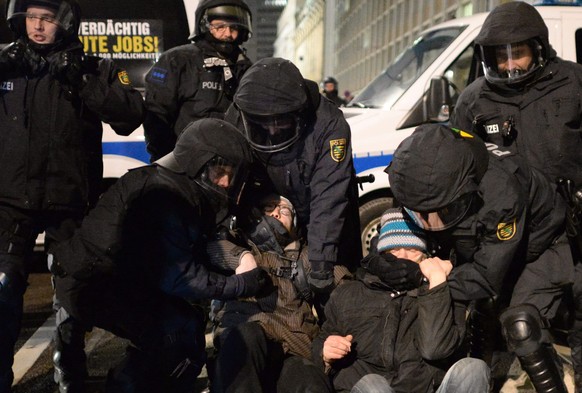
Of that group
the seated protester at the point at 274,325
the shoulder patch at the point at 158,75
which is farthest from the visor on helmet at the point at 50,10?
the seated protester at the point at 274,325

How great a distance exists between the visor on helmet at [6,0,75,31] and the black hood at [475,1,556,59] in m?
1.94

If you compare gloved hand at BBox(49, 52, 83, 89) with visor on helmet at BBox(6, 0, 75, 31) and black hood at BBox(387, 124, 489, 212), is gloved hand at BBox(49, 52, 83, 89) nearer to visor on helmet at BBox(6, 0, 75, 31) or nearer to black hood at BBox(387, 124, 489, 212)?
visor on helmet at BBox(6, 0, 75, 31)

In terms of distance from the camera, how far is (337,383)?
3.09m

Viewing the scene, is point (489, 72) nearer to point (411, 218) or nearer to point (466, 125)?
point (466, 125)

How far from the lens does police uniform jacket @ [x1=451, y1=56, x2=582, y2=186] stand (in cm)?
347

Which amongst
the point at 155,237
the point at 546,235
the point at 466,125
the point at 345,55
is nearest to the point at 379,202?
the point at 466,125

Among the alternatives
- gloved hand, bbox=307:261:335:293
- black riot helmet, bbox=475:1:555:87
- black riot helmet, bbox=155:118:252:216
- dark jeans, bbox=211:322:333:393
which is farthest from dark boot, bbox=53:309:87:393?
black riot helmet, bbox=475:1:555:87

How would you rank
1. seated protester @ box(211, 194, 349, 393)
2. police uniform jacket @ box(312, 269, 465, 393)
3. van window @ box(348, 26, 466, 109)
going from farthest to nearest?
van window @ box(348, 26, 466, 109) < seated protester @ box(211, 194, 349, 393) < police uniform jacket @ box(312, 269, 465, 393)

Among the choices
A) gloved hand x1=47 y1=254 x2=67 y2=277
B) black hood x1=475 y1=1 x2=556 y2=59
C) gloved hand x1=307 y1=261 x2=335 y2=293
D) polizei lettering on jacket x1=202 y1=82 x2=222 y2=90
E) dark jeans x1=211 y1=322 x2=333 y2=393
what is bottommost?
dark jeans x1=211 y1=322 x2=333 y2=393

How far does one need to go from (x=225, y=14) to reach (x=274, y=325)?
1777 millimetres

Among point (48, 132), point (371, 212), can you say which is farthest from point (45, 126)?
point (371, 212)

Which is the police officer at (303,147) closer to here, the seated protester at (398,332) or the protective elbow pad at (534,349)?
Answer: the seated protester at (398,332)

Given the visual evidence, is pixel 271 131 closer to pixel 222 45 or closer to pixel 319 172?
pixel 319 172

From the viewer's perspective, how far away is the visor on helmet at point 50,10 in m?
3.42
